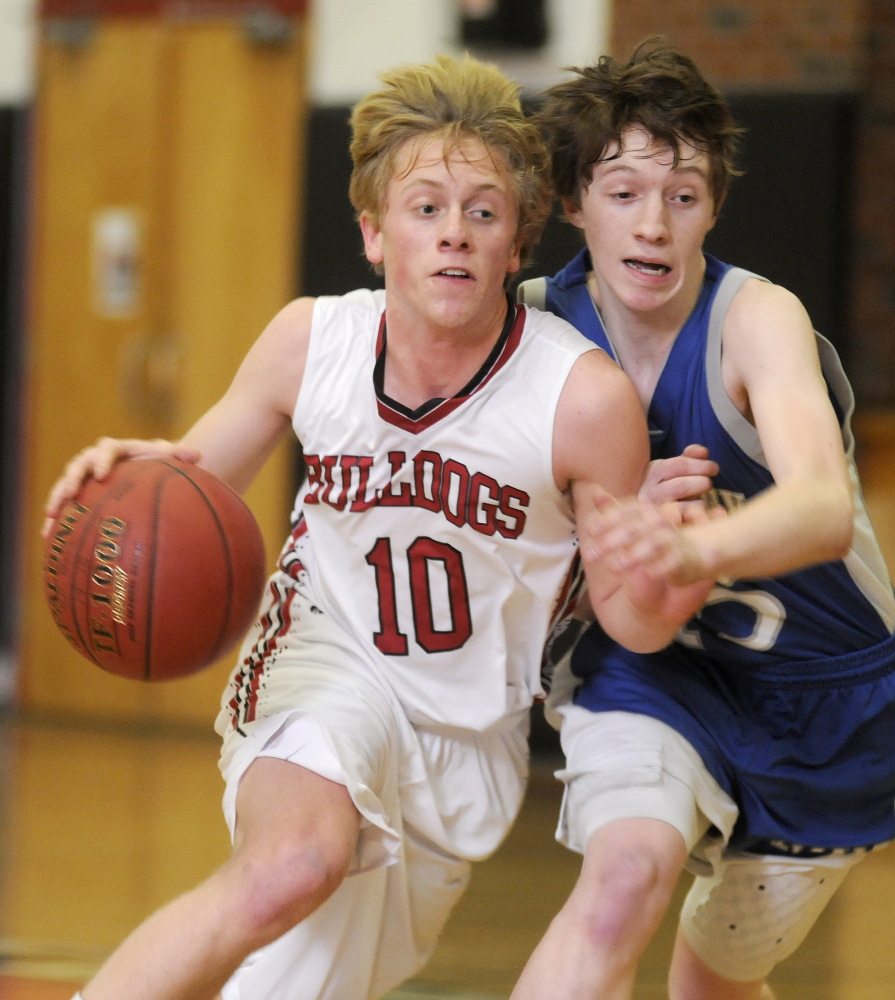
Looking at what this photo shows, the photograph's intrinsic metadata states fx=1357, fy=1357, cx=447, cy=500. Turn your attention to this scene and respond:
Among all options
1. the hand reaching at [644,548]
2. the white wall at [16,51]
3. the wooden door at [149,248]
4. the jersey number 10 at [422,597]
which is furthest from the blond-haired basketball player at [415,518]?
the white wall at [16,51]

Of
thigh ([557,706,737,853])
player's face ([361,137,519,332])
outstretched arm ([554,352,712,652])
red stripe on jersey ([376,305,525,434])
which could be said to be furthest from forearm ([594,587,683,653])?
player's face ([361,137,519,332])

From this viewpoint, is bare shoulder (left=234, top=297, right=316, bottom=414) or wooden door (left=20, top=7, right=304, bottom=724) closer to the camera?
bare shoulder (left=234, top=297, right=316, bottom=414)

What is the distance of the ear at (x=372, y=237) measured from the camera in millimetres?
2299

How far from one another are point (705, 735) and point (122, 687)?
425 centimetres

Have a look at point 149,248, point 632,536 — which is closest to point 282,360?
point 632,536

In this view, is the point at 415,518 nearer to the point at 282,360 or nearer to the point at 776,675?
the point at 282,360

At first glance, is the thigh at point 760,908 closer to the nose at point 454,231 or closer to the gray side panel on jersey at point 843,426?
the gray side panel on jersey at point 843,426

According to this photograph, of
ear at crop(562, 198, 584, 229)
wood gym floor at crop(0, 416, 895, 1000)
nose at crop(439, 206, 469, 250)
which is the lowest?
wood gym floor at crop(0, 416, 895, 1000)

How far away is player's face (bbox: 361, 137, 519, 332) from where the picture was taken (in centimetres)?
215

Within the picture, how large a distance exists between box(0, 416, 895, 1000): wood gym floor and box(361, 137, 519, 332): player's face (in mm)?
1653

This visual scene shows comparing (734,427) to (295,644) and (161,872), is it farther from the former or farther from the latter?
(161,872)

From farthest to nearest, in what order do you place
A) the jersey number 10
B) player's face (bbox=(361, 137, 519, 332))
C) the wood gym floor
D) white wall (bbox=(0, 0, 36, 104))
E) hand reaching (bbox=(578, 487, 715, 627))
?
white wall (bbox=(0, 0, 36, 104)), the wood gym floor, the jersey number 10, player's face (bbox=(361, 137, 519, 332)), hand reaching (bbox=(578, 487, 715, 627))

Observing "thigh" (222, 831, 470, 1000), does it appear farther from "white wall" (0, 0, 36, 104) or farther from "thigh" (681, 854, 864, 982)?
"white wall" (0, 0, 36, 104)

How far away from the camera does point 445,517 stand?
2.22 metres
